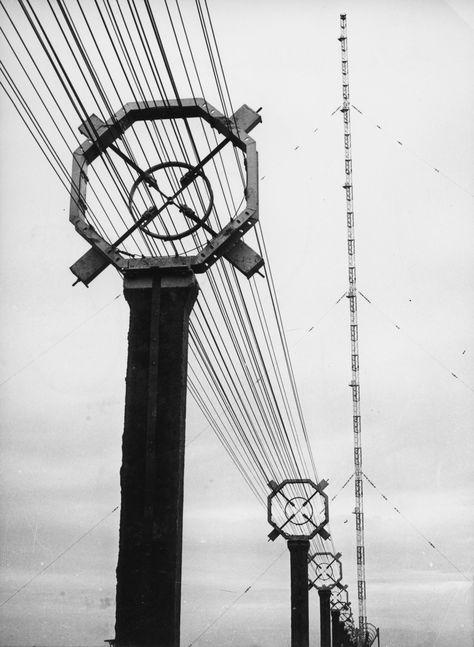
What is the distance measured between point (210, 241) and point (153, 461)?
2.50 m

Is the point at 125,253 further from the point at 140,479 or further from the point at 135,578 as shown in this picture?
the point at 135,578

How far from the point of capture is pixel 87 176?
30.1ft

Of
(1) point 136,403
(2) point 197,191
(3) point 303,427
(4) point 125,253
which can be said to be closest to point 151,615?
(1) point 136,403

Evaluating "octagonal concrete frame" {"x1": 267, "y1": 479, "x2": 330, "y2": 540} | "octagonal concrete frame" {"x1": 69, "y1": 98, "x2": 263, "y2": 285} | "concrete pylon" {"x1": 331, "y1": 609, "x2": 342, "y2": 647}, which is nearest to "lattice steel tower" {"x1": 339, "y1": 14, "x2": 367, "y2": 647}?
"concrete pylon" {"x1": 331, "y1": 609, "x2": 342, "y2": 647}

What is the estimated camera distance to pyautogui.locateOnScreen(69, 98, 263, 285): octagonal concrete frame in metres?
8.23

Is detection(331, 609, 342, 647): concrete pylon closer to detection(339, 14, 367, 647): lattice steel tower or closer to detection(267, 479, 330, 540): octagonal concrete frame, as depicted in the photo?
detection(339, 14, 367, 647): lattice steel tower

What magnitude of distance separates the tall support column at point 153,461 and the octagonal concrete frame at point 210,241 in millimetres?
229

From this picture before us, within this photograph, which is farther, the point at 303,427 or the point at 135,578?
the point at 303,427

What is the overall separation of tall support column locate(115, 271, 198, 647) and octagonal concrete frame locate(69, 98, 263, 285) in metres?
0.23

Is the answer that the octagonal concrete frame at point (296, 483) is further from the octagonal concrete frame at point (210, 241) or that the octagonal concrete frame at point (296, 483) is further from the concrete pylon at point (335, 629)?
the concrete pylon at point (335, 629)

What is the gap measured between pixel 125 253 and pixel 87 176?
1292 millimetres

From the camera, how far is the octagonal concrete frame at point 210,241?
823cm

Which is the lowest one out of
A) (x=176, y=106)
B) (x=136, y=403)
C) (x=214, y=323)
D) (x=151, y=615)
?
(x=151, y=615)

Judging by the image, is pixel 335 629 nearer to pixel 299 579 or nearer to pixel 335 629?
pixel 335 629
